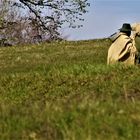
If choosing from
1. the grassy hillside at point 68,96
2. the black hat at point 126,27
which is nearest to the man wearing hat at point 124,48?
the black hat at point 126,27

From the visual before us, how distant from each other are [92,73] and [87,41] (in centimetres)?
1525

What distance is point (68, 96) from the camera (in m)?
12.2

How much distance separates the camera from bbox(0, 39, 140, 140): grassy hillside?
649 cm

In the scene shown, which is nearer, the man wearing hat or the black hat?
the man wearing hat

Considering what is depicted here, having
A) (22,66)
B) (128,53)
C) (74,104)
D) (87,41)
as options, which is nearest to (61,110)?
(74,104)

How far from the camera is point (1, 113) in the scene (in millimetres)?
8086

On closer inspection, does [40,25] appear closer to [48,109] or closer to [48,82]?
[48,82]

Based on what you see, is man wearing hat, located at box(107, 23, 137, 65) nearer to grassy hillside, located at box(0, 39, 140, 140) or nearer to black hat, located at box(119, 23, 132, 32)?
black hat, located at box(119, 23, 132, 32)

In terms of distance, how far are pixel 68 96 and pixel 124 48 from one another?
6158 millimetres

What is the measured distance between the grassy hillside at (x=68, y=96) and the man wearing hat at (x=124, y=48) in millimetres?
506

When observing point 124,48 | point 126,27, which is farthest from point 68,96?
point 126,27

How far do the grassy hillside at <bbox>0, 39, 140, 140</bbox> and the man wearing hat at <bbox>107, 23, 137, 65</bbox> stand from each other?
19.9 inches

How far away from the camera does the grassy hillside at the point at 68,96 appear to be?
6.49m

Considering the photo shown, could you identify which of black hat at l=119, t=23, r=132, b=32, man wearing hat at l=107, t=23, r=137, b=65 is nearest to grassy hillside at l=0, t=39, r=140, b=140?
man wearing hat at l=107, t=23, r=137, b=65
